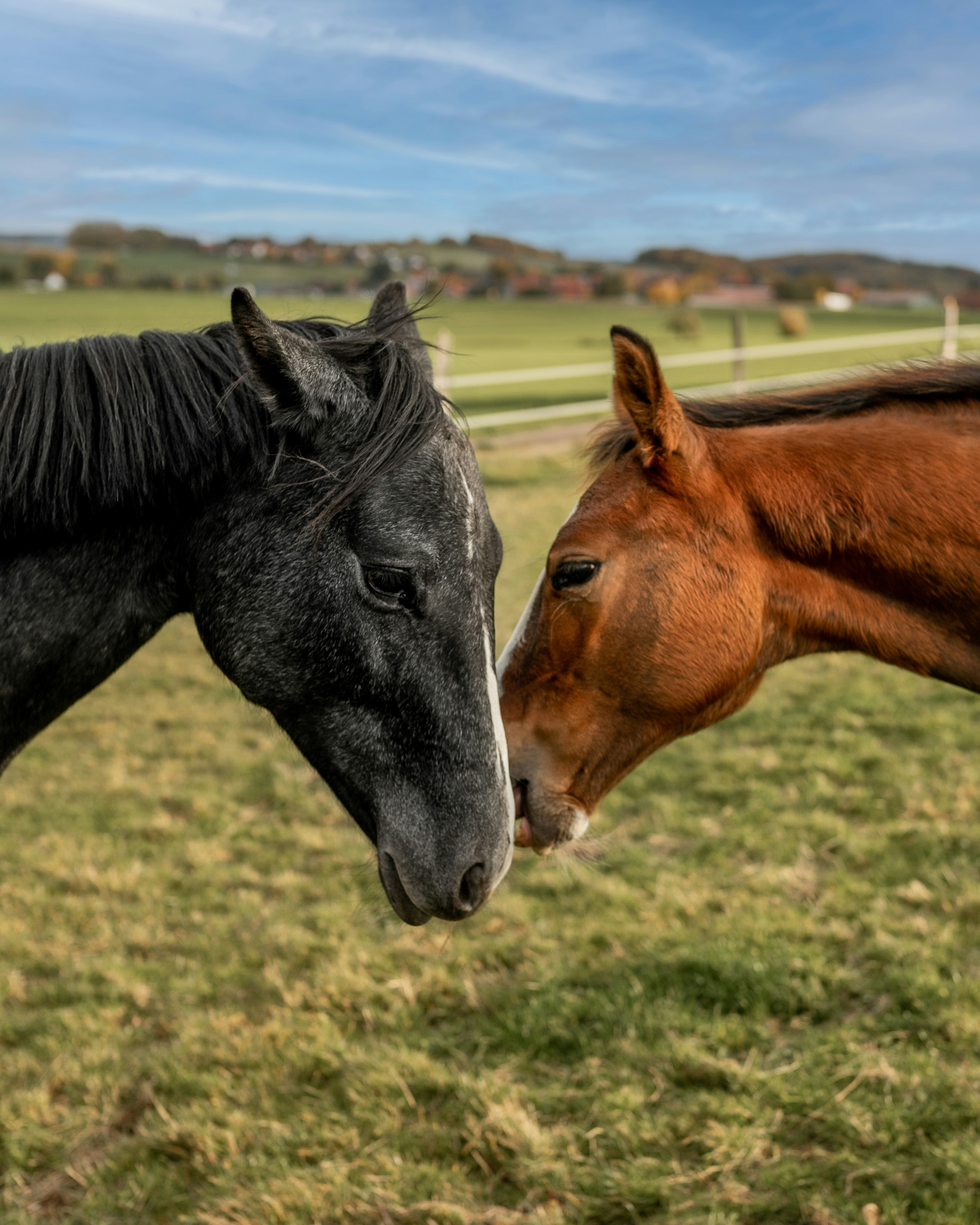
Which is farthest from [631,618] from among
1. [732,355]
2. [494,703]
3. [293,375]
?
[732,355]

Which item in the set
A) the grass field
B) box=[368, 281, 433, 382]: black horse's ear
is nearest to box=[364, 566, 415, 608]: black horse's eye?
box=[368, 281, 433, 382]: black horse's ear

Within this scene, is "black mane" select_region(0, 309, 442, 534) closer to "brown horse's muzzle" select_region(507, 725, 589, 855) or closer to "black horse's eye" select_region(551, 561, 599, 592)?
"black horse's eye" select_region(551, 561, 599, 592)

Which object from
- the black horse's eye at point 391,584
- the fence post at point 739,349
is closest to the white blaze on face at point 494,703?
the black horse's eye at point 391,584

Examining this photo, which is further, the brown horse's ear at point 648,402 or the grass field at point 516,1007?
the grass field at point 516,1007

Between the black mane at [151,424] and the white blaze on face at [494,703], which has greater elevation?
the black mane at [151,424]

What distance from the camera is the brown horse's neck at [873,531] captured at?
2455mm

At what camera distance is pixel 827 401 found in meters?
2.72

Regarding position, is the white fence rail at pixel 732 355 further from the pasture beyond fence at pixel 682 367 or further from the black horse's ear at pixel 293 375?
the black horse's ear at pixel 293 375

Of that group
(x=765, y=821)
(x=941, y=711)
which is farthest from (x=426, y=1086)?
(x=941, y=711)

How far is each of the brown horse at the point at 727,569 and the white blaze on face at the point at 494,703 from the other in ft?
1.40

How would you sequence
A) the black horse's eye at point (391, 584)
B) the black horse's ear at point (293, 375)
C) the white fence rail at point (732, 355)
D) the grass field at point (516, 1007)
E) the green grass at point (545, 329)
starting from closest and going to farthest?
the black horse's ear at point (293, 375)
the black horse's eye at point (391, 584)
the grass field at point (516, 1007)
the white fence rail at point (732, 355)
the green grass at point (545, 329)

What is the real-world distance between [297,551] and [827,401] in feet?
5.03

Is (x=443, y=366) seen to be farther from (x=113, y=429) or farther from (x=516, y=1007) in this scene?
(x=113, y=429)

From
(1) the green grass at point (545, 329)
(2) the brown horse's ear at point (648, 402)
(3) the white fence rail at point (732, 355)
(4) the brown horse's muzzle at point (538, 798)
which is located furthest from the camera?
(1) the green grass at point (545, 329)
